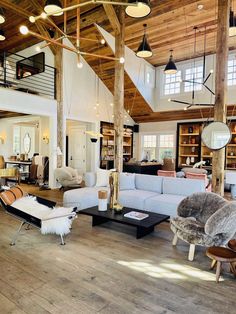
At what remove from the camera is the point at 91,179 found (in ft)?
18.4

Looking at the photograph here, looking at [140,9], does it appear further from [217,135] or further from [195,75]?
[195,75]

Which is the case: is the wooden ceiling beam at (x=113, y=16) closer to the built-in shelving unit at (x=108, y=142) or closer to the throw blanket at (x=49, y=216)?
the built-in shelving unit at (x=108, y=142)

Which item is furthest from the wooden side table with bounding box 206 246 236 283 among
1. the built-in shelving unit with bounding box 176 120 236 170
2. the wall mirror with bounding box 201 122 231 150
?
the built-in shelving unit with bounding box 176 120 236 170

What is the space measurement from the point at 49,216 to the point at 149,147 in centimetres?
821

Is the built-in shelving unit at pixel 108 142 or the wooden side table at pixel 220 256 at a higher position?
the built-in shelving unit at pixel 108 142

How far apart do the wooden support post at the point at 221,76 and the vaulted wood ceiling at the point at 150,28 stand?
166cm

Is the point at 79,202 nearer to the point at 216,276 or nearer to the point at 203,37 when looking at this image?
the point at 216,276

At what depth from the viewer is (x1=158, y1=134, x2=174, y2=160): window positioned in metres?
10.1

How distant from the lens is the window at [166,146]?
1015 cm

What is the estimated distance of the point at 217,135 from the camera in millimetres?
4719

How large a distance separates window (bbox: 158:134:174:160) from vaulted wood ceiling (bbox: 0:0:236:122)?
4.13 feet

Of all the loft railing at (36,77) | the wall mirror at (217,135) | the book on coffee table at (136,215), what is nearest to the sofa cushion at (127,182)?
the book on coffee table at (136,215)

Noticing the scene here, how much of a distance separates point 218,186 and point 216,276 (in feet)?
8.27

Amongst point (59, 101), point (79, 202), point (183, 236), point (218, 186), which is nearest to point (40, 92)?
point (59, 101)
